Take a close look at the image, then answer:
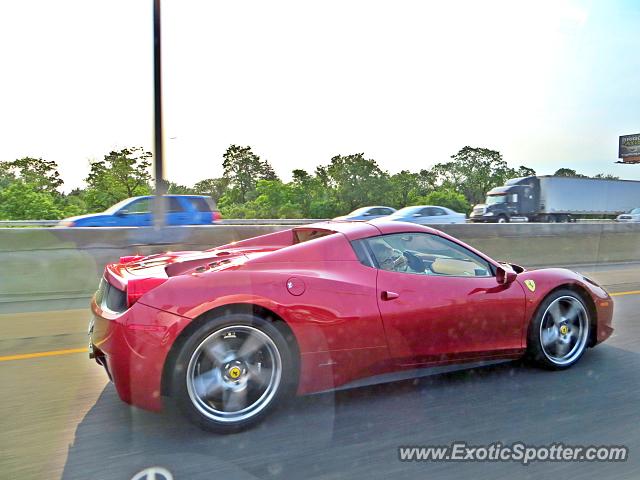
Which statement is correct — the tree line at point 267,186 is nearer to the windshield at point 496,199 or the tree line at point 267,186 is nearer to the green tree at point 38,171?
the green tree at point 38,171

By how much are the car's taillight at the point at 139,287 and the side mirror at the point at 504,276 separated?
2399 millimetres

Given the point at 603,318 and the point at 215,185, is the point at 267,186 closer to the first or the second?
the point at 215,185

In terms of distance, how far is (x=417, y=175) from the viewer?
7188 centimetres

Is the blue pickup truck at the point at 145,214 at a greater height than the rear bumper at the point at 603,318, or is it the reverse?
the blue pickup truck at the point at 145,214

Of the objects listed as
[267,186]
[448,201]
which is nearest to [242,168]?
[267,186]

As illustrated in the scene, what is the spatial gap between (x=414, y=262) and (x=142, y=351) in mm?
2068

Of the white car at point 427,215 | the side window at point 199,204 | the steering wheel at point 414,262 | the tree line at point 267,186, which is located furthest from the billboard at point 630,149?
the steering wheel at point 414,262

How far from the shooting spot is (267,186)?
54125 millimetres

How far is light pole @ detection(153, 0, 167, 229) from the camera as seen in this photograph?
878cm

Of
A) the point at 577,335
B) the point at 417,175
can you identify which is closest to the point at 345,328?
the point at 577,335

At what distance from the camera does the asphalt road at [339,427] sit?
272 centimetres

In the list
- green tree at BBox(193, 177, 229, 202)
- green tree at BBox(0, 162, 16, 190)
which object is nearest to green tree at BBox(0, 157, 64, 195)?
green tree at BBox(0, 162, 16, 190)

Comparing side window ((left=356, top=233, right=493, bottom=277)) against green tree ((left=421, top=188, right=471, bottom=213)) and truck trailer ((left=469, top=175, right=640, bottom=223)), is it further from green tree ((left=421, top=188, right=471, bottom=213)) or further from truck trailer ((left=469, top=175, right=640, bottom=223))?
green tree ((left=421, top=188, right=471, bottom=213))

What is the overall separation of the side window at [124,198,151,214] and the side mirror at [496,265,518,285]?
1424 cm
